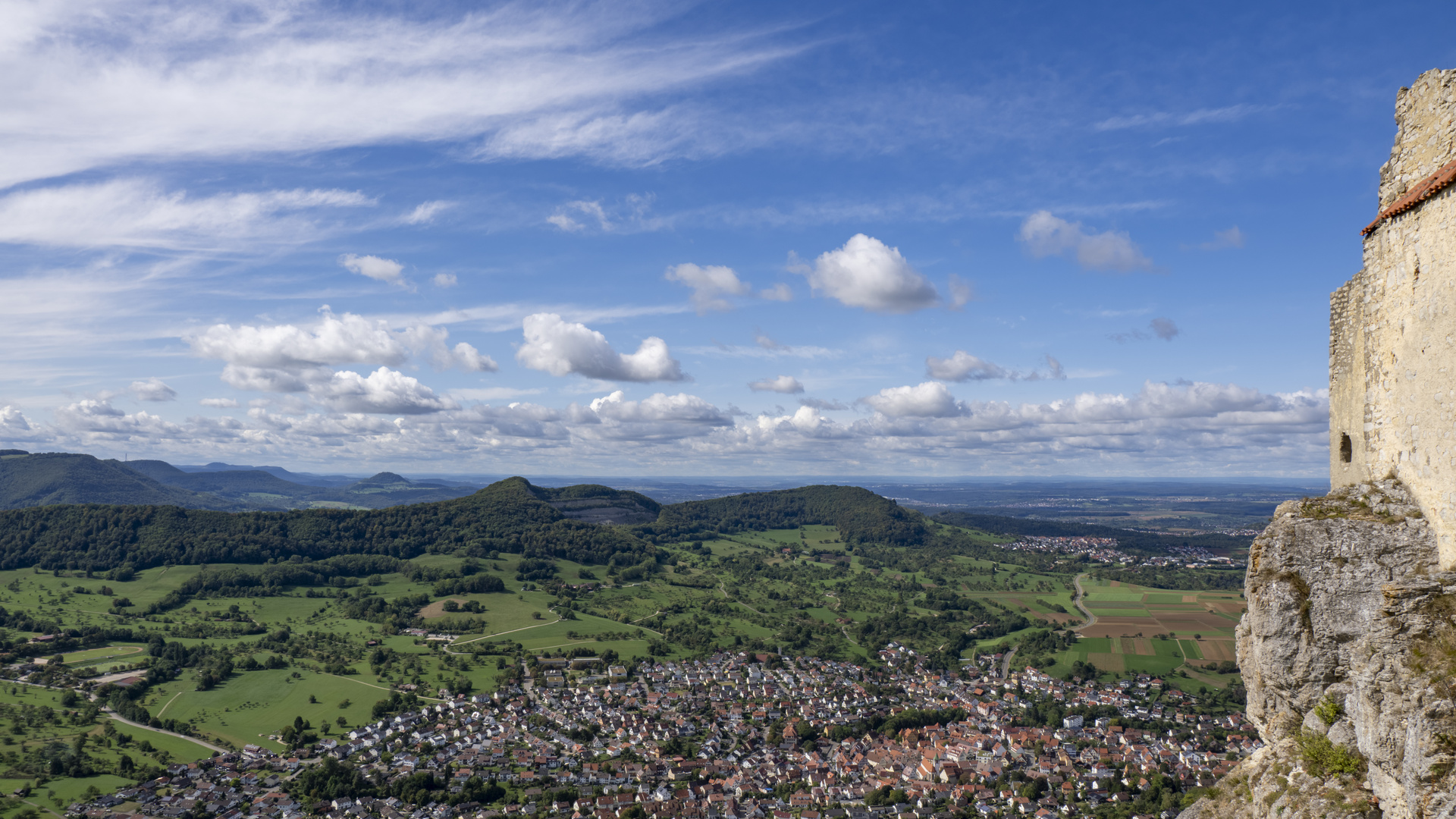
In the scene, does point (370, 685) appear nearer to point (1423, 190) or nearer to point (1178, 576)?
point (1423, 190)

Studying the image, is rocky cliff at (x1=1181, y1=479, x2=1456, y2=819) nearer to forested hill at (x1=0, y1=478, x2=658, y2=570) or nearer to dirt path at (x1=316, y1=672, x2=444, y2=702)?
dirt path at (x1=316, y1=672, x2=444, y2=702)

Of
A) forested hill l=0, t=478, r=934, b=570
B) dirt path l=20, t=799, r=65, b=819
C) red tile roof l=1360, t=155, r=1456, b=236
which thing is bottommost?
dirt path l=20, t=799, r=65, b=819

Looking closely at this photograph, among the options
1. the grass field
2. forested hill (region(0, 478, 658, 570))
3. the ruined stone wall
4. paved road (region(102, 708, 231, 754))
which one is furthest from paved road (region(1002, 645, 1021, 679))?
forested hill (region(0, 478, 658, 570))

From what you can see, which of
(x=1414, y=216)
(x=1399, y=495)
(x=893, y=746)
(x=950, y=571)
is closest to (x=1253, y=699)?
(x=1399, y=495)

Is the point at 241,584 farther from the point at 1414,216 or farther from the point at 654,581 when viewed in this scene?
the point at 1414,216

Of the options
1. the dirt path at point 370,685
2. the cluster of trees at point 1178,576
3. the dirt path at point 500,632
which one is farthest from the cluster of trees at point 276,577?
the cluster of trees at point 1178,576

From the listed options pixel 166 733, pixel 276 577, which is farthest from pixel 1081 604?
pixel 276 577
